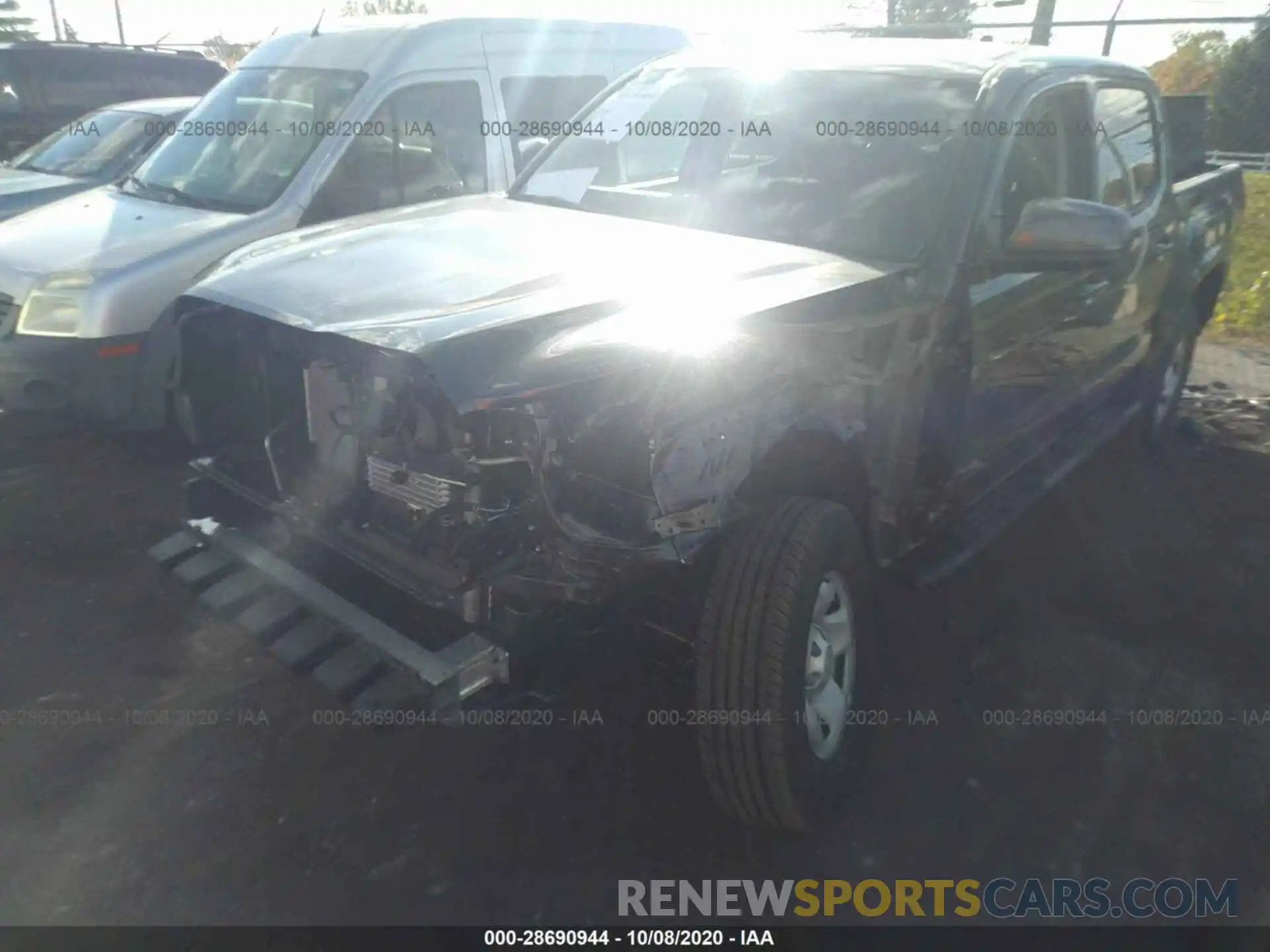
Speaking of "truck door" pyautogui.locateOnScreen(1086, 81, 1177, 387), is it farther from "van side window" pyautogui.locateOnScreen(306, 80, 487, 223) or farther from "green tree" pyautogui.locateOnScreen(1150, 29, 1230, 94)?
"green tree" pyautogui.locateOnScreen(1150, 29, 1230, 94)

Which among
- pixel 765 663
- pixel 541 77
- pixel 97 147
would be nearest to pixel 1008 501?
pixel 765 663

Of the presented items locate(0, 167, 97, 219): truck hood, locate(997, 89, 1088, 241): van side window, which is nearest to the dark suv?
locate(0, 167, 97, 219): truck hood

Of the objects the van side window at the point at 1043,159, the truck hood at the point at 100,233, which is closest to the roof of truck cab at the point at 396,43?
the truck hood at the point at 100,233

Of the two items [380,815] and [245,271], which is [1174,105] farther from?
[380,815]

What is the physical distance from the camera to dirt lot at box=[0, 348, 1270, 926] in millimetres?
2666

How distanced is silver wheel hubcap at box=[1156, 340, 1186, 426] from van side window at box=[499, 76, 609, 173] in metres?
3.66

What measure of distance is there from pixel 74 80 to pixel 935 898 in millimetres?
11735

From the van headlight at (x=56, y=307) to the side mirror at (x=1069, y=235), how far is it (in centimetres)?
393

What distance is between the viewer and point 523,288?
273 centimetres

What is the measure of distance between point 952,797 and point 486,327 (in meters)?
1.88

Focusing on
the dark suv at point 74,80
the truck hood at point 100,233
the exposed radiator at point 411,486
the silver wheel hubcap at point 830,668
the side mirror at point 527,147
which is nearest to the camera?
the exposed radiator at point 411,486

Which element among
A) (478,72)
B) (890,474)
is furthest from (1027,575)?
(478,72)

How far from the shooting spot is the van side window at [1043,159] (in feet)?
11.2
